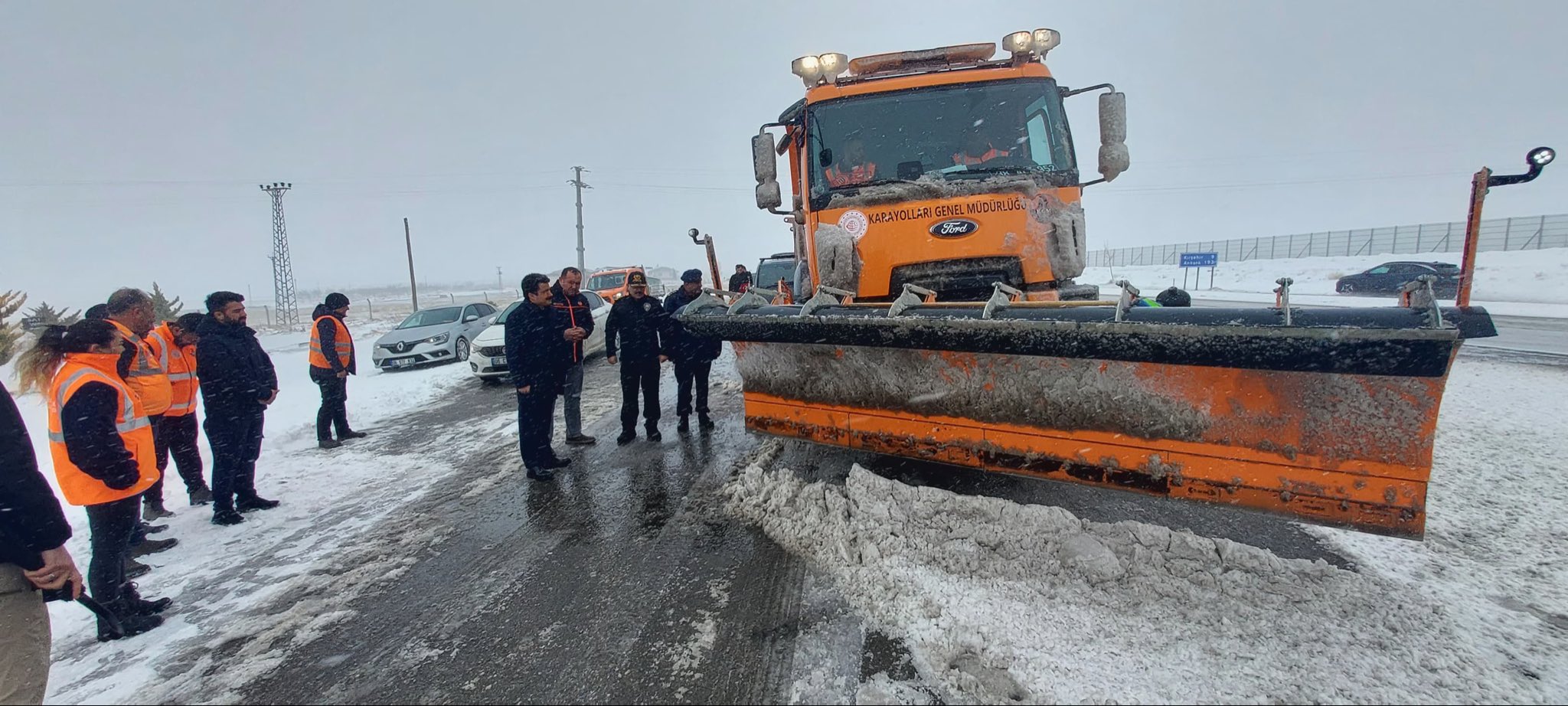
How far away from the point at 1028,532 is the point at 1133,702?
1030 millimetres

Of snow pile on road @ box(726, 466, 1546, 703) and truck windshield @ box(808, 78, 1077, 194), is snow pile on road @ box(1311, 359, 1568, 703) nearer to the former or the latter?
snow pile on road @ box(726, 466, 1546, 703)

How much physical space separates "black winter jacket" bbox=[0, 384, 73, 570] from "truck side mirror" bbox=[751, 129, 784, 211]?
4.15 m

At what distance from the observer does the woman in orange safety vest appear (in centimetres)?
263

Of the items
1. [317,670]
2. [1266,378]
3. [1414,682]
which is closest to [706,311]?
[317,670]

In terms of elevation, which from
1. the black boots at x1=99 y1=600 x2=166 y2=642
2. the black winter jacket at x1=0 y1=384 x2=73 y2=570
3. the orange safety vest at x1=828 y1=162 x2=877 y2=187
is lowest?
the black boots at x1=99 y1=600 x2=166 y2=642

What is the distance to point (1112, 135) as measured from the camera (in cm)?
457

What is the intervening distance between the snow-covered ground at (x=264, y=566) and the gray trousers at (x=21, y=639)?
0.43 meters

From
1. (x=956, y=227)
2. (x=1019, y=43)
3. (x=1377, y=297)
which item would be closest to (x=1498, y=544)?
(x=956, y=227)

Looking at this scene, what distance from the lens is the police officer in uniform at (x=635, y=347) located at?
588 cm

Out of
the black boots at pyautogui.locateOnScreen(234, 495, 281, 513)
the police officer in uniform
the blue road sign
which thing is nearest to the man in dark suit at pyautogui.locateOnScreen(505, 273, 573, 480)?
the police officer in uniform

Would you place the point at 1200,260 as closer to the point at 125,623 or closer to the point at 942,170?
the point at 942,170

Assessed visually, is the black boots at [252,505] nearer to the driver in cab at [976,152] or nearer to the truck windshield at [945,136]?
the truck windshield at [945,136]

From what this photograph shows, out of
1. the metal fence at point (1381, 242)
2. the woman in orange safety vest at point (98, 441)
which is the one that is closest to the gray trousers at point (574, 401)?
the woman in orange safety vest at point (98, 441)

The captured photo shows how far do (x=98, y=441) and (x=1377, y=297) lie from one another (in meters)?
33.4
